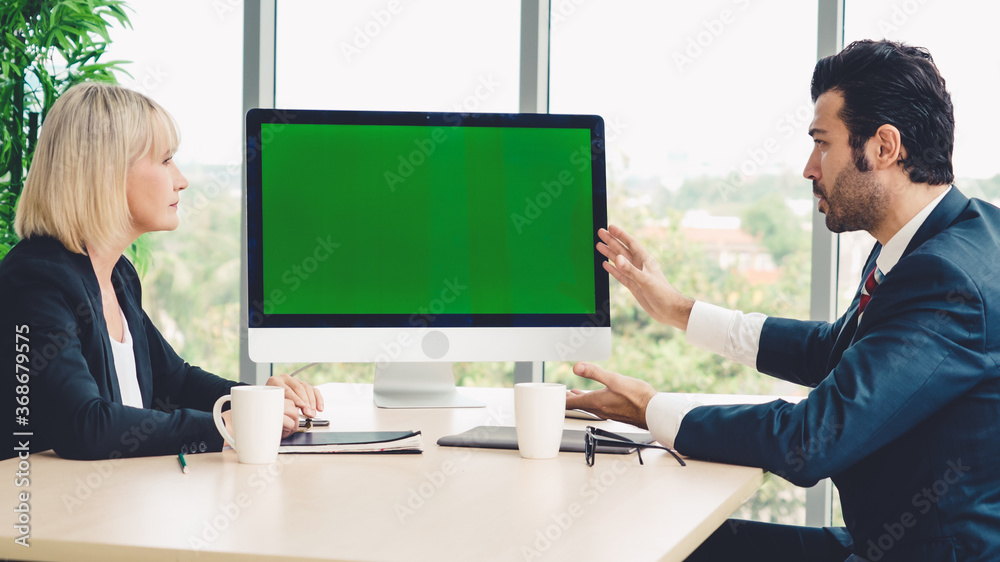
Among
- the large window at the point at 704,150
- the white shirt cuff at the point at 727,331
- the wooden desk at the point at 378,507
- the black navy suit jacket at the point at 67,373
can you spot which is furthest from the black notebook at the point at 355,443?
the large window at the point at 704,150

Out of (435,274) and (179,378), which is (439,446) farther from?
(179,378)

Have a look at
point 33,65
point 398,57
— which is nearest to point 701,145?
point 398,57

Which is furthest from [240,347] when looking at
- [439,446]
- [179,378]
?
[439,446]

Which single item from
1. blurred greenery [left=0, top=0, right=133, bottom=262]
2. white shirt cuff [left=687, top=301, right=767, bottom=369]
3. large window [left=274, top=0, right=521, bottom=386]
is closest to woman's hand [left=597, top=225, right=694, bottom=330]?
white shirt cuff [left=687, top=301, right=767, bottom=369]

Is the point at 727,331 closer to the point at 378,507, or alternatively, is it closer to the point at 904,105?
the point at 904,105

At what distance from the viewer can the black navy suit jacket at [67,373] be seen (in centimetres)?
121

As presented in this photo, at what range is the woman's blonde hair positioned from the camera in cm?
151

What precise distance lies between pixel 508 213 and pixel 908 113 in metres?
0.76

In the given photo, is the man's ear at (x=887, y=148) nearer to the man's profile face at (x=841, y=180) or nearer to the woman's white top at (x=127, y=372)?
the man's profile face at (x=841, y=180)

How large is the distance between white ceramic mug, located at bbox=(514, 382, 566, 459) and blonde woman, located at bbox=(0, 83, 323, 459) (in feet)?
1.33

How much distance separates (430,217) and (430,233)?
33mm

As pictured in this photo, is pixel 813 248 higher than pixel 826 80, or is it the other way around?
pixel 826 80

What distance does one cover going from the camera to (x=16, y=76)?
106 inches

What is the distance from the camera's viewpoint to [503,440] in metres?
1.36
